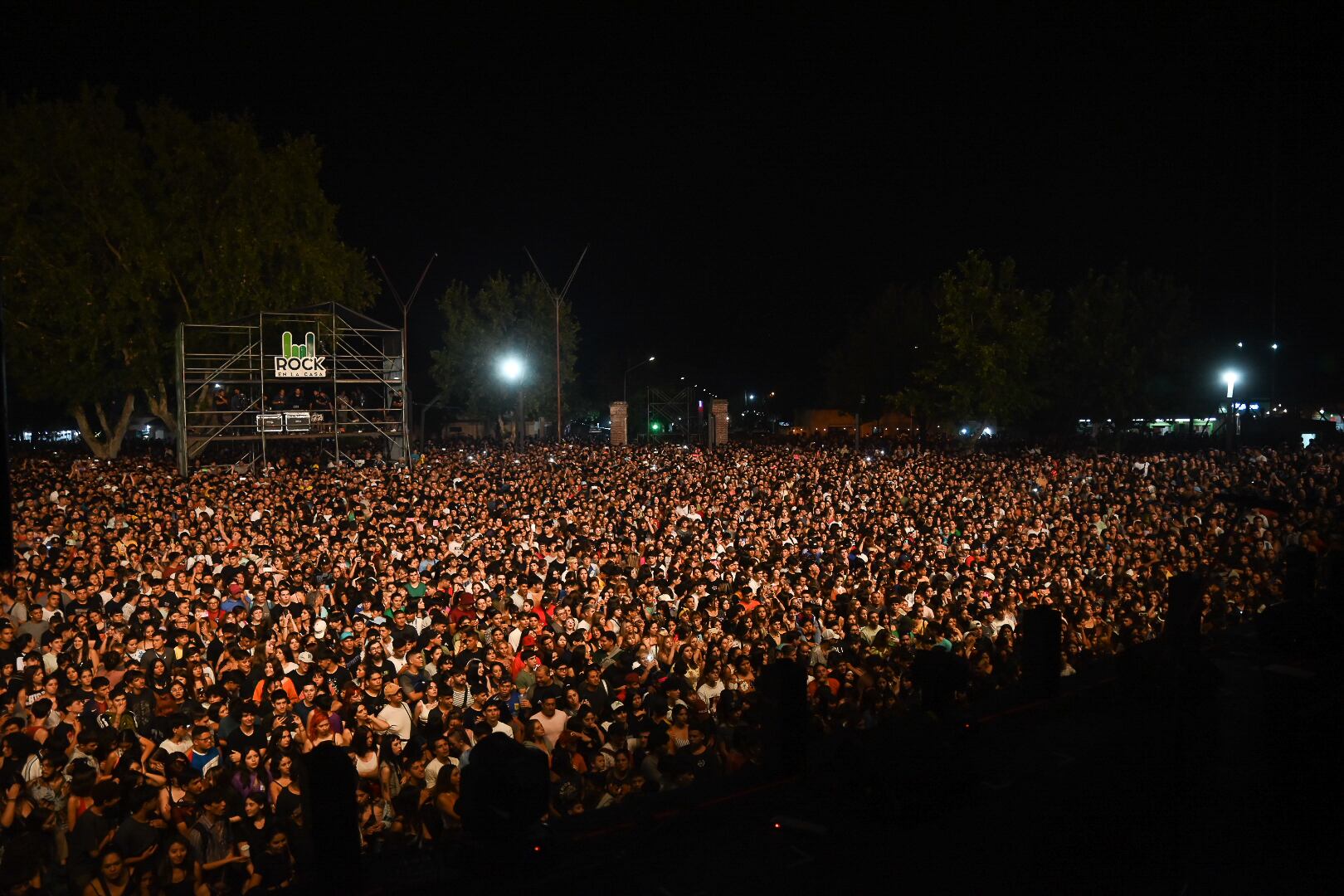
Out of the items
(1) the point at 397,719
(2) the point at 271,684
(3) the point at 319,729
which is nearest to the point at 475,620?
(2) the point at 271,684

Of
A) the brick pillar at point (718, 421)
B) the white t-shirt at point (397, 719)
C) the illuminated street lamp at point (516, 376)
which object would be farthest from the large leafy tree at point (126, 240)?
the white t-shirt at point (397, 719)

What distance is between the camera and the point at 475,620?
901cm

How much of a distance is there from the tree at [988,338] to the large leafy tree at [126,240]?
22.1 m

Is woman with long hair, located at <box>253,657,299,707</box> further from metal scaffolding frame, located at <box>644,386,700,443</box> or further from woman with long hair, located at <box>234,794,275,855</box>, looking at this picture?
metal scaffolding frame, located at <box>644,386,700,443</box>

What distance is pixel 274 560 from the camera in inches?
443

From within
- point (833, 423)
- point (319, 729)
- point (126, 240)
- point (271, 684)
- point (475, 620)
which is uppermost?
point (126, 240)

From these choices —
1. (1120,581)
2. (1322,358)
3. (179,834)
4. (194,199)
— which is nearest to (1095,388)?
(1322,358)

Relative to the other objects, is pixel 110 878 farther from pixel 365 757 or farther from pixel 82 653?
pixel 82 653

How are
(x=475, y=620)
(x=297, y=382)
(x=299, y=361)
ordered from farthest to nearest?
(x=297, y=382) < (x=299, y=361) < (x=475, y=620)

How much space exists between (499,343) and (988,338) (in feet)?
80.5

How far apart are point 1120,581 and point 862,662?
4931mm

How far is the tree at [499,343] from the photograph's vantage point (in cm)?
4724

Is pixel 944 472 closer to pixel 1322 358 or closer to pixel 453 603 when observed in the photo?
pixel 453 603

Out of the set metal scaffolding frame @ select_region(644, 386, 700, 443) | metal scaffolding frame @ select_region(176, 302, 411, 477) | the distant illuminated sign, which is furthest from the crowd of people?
metal scaffolding frame @ select_region(644, 386, 700, 443)
